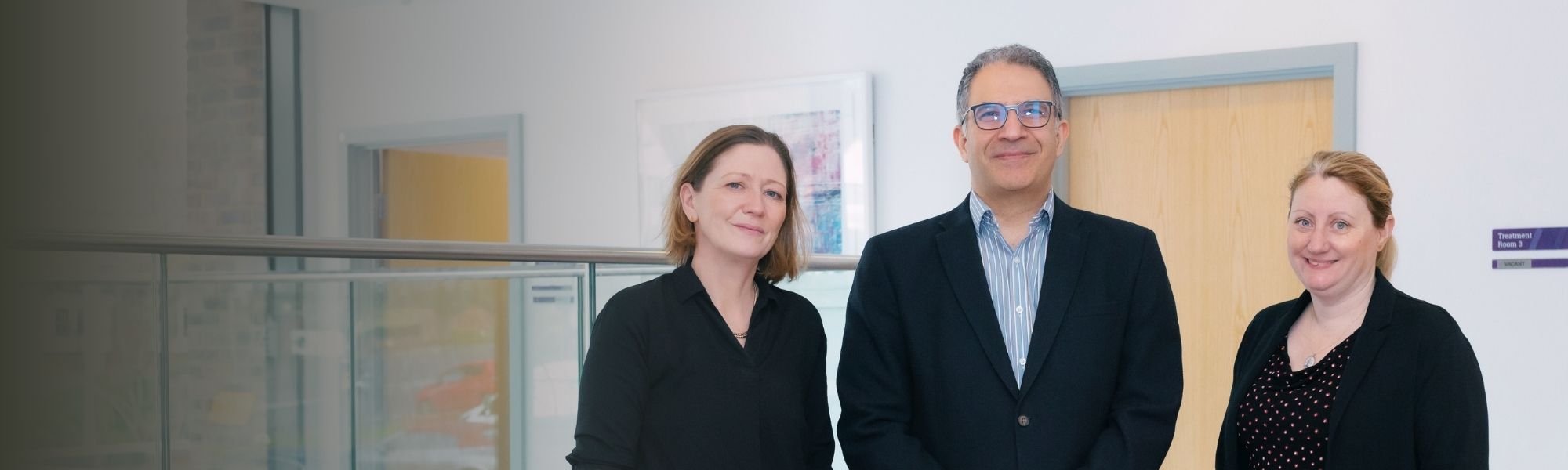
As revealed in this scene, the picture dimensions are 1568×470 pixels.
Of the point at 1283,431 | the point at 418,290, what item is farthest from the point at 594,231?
the point at 1283,431

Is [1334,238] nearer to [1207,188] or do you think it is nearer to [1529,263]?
[1529,263]

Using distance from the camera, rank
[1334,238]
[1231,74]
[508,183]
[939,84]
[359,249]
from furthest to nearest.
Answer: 1. [508,183]
2. [939,84]
3. [1231,74]
4. [359,249]
5. [1334,238]

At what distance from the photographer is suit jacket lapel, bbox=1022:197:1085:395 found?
1.59m

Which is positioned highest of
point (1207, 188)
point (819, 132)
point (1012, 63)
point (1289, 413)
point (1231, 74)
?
point (1231, 74)

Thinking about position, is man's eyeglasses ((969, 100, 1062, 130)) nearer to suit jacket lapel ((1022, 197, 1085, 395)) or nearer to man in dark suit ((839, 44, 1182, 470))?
man in dark suit ((839, 44, 1182, 470))

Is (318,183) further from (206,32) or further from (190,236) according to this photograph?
(190,236)

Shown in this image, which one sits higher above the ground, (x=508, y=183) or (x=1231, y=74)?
(x=1231, y=74)

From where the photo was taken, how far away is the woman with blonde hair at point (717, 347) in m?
1.54

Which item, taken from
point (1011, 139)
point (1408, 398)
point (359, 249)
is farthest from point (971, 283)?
point (359, 249)

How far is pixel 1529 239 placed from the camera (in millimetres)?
3475

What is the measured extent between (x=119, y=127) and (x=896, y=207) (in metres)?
4.23

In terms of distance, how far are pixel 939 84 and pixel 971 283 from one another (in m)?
2.90

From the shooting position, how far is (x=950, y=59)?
4.44m

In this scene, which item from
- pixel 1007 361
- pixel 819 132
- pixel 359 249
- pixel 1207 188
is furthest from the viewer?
pixel 819 132
